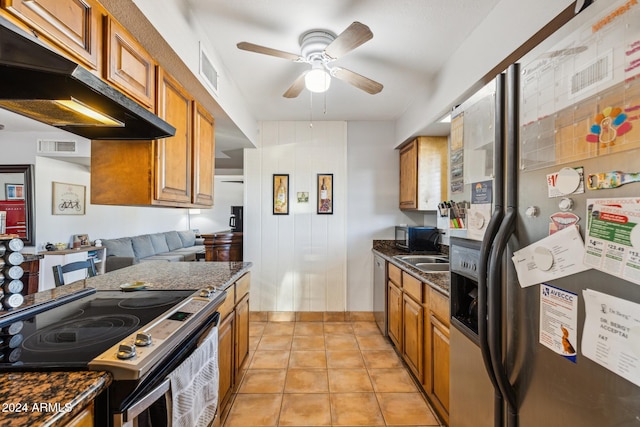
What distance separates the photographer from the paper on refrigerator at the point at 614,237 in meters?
0.63

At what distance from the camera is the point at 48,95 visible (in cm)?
99

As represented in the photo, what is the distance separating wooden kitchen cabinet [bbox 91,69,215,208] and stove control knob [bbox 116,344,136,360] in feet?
3.04

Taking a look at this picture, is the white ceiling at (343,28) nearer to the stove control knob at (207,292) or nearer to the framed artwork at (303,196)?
the framed artwork at (303,196)

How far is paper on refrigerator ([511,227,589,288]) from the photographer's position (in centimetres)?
76

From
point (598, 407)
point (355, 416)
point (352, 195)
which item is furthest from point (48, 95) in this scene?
point (352, 195)

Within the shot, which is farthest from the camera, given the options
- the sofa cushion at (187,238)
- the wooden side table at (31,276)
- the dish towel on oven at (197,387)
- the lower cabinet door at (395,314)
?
the sofa cushion at (187,238)

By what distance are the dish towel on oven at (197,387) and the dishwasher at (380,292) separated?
2062mm

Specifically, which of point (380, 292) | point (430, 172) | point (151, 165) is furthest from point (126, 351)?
point (430, 172)

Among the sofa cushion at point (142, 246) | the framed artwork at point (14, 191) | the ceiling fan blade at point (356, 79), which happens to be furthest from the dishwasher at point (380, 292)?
the framed artwork at point (14, 191)

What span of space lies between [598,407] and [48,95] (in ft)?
6.10

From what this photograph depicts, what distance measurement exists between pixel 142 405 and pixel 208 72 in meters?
1.90

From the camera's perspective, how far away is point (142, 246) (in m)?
5.61

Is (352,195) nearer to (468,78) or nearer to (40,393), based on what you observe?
(468,78)

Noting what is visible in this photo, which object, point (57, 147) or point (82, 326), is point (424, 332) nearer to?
point (82, 326)
